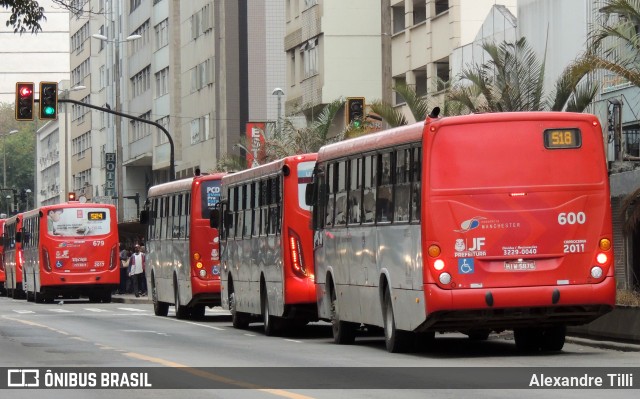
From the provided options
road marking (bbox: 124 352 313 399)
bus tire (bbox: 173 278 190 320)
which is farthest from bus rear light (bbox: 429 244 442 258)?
bus tire (bbox: 173 278 190 320)

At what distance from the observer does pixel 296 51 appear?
7000 centimetres

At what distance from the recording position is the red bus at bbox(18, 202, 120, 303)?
2238 inches

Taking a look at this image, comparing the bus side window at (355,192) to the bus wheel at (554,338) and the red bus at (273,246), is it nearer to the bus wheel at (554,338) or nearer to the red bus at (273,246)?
the bus wheel at (554,338)

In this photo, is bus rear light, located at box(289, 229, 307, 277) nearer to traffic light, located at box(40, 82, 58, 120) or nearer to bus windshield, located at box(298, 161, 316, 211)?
bus windshield, located at box(298, 161, 316, 211)

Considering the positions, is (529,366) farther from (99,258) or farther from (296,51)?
(296,51)

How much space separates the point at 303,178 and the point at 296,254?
1.22 metres

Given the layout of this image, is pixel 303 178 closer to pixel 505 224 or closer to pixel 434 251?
pixel 434 251

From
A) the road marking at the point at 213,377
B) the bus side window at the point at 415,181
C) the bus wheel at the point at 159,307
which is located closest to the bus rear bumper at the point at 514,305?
the bus side window at the point at 415,181

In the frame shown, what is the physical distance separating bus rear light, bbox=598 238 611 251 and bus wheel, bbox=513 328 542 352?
76.7 inches

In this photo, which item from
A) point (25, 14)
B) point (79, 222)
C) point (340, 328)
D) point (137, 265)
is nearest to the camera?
point (340, 328)

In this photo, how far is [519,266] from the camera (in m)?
20.5

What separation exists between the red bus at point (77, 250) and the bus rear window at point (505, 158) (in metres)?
37.4

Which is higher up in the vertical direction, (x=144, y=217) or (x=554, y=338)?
(x=144, y=217)

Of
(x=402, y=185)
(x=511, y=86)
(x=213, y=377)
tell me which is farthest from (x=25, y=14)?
(x=511, y=86)
